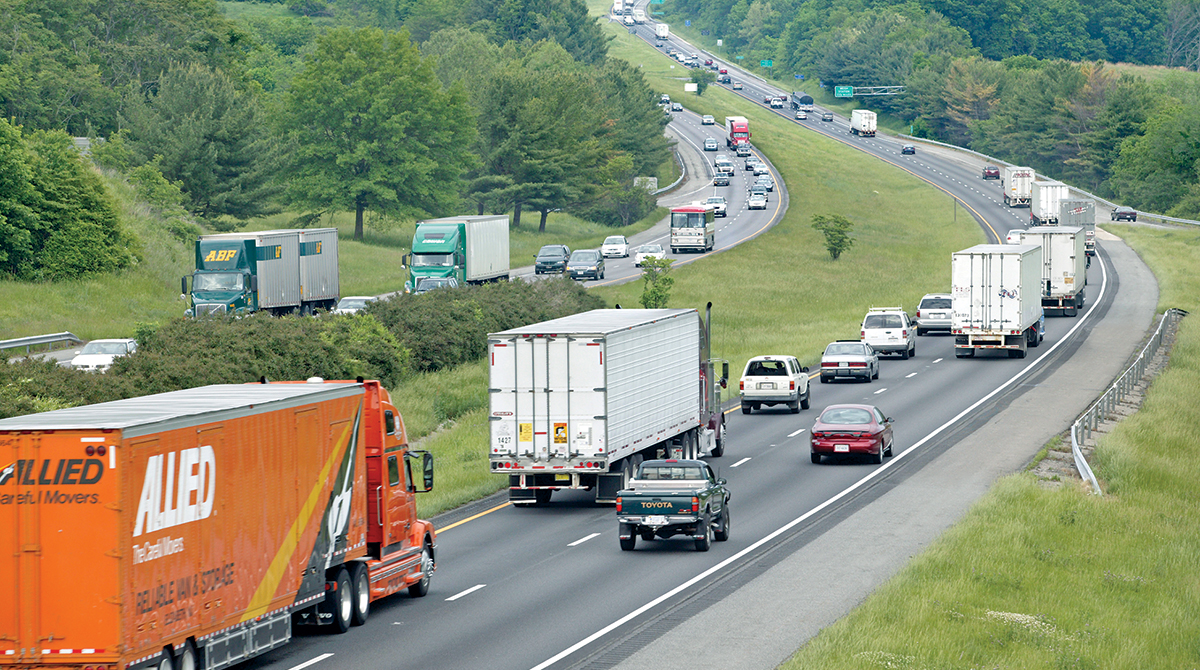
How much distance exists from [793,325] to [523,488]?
43853mm

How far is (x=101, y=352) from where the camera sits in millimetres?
45719

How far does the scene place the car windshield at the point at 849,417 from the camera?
3628 centimetres

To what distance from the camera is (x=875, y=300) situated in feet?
271

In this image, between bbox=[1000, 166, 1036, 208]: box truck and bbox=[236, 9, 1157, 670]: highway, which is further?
bbox=[1000, 166, 1036, 208]: box truck

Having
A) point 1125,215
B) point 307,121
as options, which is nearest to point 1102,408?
point 307,121

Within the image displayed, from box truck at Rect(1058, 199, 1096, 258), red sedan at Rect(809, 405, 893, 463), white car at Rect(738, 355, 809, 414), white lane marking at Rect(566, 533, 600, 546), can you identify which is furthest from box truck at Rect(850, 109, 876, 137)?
white lane marking at Rect(566, 533, 600, 546)

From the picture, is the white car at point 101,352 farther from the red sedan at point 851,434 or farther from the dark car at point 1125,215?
the dark car at point 1125,215

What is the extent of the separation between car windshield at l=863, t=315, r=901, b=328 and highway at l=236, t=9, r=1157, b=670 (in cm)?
826

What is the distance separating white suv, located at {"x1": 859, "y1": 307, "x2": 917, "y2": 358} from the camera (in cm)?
5884

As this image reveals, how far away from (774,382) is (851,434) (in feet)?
32.5

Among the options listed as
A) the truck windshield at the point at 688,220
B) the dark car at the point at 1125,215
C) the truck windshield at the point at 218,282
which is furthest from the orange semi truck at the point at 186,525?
the dark car at the point at 1125,215

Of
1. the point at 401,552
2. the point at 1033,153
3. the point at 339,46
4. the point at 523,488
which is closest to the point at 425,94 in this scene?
the point at 339,46

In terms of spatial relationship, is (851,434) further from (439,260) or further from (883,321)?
(439,260)

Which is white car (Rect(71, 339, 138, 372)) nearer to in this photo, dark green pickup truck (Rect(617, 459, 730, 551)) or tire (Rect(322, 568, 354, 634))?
dark green pickup truck (Rect(617, 459, 730, 551))
